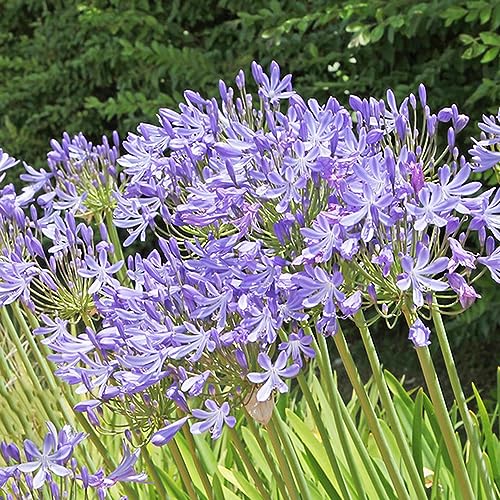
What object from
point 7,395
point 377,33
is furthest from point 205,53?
point 7,395

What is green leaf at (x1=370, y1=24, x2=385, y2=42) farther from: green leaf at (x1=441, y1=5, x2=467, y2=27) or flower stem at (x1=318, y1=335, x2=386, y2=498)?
flower stem at (x1=318, y1=335, x2=386, y2=498)

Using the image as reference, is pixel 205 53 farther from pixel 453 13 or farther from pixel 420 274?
pixel 420 274

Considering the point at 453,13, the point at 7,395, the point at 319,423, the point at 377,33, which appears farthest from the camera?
the point at 377,33

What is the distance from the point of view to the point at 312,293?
1085mm

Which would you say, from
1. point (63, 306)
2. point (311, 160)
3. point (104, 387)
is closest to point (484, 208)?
point (311, 160)

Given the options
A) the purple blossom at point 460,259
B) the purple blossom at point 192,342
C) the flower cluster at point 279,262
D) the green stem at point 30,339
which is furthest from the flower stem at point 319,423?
the green stem at point 30,339

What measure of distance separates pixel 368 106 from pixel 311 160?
17 centimetres

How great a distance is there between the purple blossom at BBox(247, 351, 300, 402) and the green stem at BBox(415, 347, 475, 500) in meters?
0.18

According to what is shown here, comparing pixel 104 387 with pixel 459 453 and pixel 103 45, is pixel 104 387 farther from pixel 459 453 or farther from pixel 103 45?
pixel 103 45

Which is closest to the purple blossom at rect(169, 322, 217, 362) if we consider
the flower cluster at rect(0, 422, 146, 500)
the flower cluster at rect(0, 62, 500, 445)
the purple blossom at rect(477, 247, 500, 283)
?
the flower cluster at rect(0, 62, 500, 445)

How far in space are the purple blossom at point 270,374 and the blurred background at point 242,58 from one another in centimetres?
274

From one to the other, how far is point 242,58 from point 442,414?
385 centimetres

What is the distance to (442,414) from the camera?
1192mm

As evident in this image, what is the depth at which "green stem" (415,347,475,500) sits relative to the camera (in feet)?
3.85
